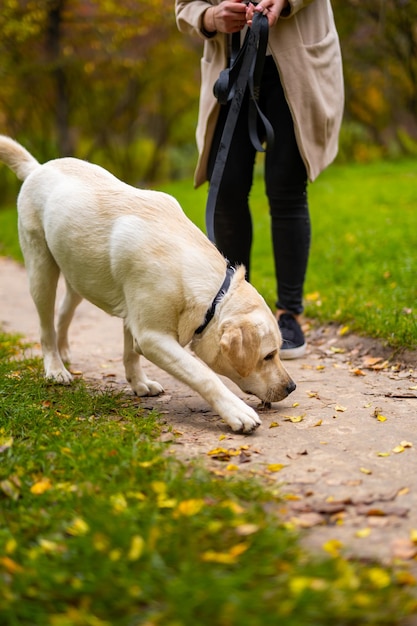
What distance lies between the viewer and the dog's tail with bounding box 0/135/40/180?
3912mm

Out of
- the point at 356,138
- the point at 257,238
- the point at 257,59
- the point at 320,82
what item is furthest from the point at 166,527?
the point at 356,138

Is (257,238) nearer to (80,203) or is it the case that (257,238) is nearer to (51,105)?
(80,203)

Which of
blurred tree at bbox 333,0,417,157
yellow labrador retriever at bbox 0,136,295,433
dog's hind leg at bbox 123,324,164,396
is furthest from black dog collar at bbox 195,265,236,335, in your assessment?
blurred tree at bbox 333,0,417,157

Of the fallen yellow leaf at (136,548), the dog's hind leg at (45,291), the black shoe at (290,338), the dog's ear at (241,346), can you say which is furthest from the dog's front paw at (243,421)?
the black shoe at (290,338)

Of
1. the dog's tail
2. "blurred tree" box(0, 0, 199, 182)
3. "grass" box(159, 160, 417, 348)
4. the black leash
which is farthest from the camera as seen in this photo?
"blurred tree" box(0, 0, 199, 182)

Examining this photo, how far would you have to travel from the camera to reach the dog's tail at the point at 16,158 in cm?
391

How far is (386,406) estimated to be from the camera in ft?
11.0

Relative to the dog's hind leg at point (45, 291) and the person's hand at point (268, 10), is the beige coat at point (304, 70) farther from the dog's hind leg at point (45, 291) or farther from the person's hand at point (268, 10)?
the dog's hind leg at point (45, 291)

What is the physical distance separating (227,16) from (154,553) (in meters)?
2.77

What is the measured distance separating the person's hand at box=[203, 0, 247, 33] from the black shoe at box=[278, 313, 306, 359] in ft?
5.50

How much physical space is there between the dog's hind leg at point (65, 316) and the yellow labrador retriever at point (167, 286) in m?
→ 0.57

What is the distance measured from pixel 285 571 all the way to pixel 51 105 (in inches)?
689

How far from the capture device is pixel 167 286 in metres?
3.12

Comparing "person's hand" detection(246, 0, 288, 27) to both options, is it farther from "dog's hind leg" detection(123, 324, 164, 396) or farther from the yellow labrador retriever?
"dog's hind leg" detection(123, 324, 164, 396)
